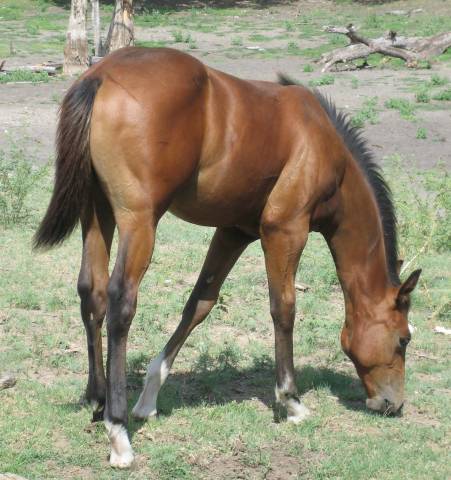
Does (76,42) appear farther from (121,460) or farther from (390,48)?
(121,460)

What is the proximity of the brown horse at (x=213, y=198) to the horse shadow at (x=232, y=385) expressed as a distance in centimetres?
26

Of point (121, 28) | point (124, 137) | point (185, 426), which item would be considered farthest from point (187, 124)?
point (121, 28)

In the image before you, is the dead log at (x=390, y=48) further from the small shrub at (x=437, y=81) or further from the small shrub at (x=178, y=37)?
the small shrub at (x=178, y=37)

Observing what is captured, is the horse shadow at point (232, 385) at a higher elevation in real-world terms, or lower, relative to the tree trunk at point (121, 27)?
higher

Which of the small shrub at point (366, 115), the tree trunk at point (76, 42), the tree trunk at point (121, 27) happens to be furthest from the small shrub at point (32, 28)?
the small shrub at point (366, 115)

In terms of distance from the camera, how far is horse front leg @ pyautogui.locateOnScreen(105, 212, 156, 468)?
4.79m

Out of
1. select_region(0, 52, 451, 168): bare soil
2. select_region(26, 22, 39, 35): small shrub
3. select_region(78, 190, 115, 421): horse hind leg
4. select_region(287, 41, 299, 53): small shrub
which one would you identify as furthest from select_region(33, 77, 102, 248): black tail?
select_region(26, 22, 39, 35): small shrub

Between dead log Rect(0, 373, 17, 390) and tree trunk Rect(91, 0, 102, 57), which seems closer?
dead log Rect(0, 373, 17, 390)

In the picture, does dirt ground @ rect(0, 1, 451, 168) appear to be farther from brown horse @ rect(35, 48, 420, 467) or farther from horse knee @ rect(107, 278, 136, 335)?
horse knee @ rect(107, 278, 136, 335)

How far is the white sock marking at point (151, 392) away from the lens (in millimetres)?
5508

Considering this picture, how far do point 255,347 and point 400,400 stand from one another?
1435mm

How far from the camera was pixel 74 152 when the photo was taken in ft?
15.7

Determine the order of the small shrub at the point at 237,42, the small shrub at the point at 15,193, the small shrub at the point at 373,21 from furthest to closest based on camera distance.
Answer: the small shrub at the point at 373,21, the small shrub at the point at 237,42, the small shrub at the point at 15,193

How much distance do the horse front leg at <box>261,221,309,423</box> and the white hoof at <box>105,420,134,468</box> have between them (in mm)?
1132
